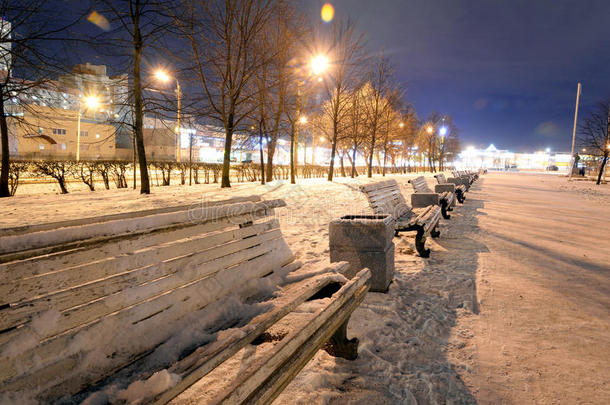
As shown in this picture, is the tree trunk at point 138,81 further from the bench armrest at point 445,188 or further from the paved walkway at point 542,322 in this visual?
the paved walkway at point 542,322

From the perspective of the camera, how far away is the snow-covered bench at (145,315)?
4.45 ft

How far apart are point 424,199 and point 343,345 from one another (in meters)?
7.44

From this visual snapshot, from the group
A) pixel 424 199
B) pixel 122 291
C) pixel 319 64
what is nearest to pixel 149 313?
pixel 122 291

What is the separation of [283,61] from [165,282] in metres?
18.7

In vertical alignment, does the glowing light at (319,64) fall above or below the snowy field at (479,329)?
above

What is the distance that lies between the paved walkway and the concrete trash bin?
3.42 ft

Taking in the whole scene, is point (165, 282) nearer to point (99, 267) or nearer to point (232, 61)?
point (99, 267)

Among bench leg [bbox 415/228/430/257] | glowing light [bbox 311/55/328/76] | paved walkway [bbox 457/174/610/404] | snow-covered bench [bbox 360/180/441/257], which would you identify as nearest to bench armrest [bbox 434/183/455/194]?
paved walkway [bbox 457/174/610/404]

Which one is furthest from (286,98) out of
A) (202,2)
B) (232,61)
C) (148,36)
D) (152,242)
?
(152,242)

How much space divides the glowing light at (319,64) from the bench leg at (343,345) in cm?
2120

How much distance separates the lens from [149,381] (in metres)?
1.40

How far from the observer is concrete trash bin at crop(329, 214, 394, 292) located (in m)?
3.97

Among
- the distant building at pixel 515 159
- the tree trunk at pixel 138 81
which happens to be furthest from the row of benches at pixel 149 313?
the distant building at pixel 515 159

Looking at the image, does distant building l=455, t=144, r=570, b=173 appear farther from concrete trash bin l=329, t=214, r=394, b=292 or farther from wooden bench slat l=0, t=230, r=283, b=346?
wooden bench slat l=0, t=230, r=283, b=346
